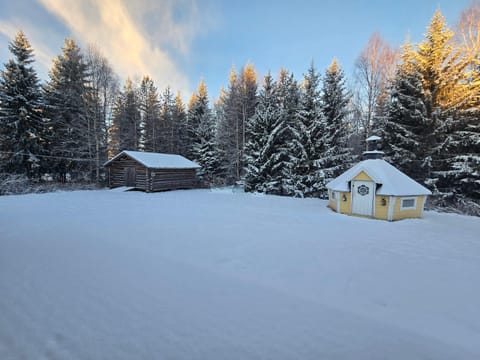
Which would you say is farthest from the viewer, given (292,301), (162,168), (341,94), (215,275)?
(162,168)

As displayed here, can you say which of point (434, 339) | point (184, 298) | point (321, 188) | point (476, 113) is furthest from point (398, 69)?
point (184, 298)

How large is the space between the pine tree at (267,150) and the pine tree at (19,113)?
16.0m

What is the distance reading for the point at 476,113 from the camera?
10.6 metres

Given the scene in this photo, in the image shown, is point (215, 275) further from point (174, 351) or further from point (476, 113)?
point (476, 113)

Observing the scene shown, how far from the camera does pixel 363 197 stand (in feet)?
27.8

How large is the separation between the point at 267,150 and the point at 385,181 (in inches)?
361

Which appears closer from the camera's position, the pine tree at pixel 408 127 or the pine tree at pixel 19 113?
the pine tree at pixel 408 127

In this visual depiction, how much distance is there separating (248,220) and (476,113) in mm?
12596

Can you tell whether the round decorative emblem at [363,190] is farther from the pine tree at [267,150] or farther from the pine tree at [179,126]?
the pine tree at [179,126]

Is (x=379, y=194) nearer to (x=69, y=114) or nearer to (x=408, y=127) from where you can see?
(x=408, y=127)

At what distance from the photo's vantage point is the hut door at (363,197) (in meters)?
8.30

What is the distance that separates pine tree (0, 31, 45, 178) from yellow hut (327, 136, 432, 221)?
67.6 feet

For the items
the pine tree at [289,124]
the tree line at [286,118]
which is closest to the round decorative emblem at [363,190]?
the tree line at [286,118]

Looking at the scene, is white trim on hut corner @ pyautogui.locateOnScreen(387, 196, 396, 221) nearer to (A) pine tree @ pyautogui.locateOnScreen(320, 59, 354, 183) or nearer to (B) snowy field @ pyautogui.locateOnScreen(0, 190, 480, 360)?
(B) snowy field @ pyautogui.locateOnScreen(0, 190, 480, 360)
